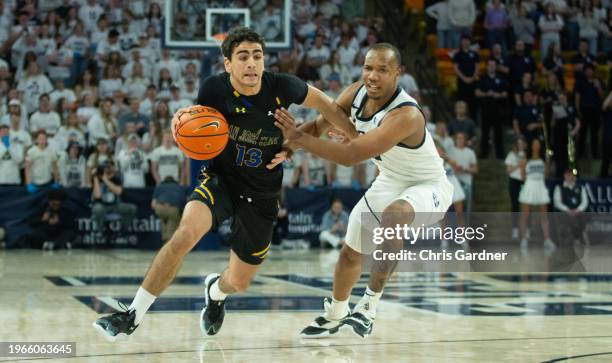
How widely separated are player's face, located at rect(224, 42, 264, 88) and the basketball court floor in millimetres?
1858

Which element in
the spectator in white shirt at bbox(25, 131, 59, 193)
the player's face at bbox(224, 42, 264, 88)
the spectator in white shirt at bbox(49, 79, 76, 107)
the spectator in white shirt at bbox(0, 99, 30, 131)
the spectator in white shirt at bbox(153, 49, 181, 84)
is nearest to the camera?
the player's face at bbox(224, 42, 264, 88)

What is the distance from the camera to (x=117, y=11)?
20453 mm

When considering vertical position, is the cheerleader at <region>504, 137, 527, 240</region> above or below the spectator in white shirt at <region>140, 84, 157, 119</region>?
below

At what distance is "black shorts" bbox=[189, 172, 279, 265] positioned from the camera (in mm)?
7477

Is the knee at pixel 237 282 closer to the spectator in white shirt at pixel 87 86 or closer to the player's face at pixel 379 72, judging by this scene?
the player's face at pixel 379 72

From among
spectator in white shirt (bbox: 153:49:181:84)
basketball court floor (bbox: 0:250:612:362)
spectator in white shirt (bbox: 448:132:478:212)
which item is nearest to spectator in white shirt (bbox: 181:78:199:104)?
spectator in white shirt (bbox: 153:49:181:84)

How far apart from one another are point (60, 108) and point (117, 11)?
321 cm

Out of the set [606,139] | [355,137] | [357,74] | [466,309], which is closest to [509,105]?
[606,139]

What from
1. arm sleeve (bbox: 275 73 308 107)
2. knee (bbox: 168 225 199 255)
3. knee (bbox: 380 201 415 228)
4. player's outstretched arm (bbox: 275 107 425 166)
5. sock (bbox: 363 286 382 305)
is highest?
arm sleeve (bbox: 275 73 308 107)

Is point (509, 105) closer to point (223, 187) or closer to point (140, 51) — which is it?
point (140, 51)

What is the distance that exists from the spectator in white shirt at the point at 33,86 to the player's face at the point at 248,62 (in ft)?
39.0

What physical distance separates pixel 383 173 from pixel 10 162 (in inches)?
416

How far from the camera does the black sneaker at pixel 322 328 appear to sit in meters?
7.68

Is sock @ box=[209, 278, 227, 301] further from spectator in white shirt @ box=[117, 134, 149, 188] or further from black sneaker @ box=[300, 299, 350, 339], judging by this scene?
spectator in white shirt @ box=[117, 134, 149, 188]
